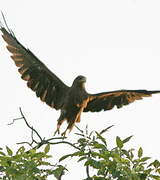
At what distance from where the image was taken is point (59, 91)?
8.21m

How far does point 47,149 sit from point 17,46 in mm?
3627

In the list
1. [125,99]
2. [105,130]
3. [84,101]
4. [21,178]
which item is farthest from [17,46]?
[21,178]

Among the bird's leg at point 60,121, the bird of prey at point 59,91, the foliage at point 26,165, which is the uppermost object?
the bird of prey at point 59,91

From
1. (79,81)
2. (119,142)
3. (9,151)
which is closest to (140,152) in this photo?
(119,142)

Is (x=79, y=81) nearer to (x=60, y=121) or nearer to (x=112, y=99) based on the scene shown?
(x=112, y=99)

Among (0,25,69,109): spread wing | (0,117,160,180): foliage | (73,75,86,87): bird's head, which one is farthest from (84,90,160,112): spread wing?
(0,117,160,180): foliage

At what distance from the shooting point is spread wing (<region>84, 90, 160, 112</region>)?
7977mm

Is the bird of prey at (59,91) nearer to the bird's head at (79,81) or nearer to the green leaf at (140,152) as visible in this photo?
the bird's head at (79,81)

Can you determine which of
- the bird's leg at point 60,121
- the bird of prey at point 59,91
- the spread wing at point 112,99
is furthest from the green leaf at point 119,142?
the spread wing at point 112,99

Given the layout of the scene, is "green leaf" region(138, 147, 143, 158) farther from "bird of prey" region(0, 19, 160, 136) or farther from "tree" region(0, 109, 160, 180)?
"bird of prey" region(0, 19, 160, 136)

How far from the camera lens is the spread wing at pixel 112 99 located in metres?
7.98

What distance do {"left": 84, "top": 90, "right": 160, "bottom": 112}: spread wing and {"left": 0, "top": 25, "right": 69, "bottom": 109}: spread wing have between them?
475 mm

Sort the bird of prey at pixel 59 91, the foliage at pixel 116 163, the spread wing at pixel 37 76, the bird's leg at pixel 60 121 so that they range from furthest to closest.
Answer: the spread wing at pixel 37 76 → the bird of prey at pixel 59 91 → the bird's leg at pixel 60 121 → the foliage at pixel 116 163

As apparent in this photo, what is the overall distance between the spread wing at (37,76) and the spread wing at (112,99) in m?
0.47
